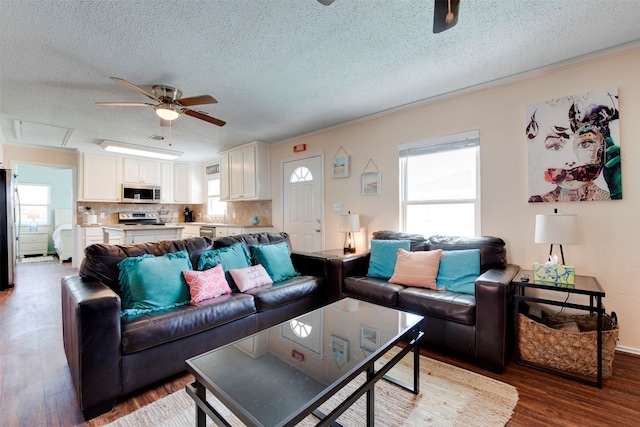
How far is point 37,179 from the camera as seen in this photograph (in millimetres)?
7355

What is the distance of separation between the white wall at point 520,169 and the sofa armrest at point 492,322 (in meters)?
0.94

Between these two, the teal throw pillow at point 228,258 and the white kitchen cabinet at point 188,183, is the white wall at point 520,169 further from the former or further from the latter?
the white kitchen cabinet at point 188,183

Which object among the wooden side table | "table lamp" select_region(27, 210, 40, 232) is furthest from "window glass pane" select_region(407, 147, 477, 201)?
"table lamp" select_region(27, 210, 40, 232)

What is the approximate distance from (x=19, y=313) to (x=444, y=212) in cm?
503

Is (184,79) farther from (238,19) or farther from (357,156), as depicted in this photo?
(357,156)

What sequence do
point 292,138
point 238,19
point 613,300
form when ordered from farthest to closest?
point 292,138 → point 613,300 → point 238,19

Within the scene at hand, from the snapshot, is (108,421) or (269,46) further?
(269,46)

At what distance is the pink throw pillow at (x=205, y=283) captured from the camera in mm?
2172

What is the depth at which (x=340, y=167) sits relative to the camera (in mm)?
4117

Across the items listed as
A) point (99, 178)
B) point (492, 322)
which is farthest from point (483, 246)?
point (99, 178)

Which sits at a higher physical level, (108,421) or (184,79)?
(184,79)

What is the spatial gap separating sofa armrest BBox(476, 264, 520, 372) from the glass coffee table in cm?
57

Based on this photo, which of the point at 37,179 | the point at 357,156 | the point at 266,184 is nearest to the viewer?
the point at 357,156

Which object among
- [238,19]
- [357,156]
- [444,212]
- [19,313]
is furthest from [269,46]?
[19,313]
